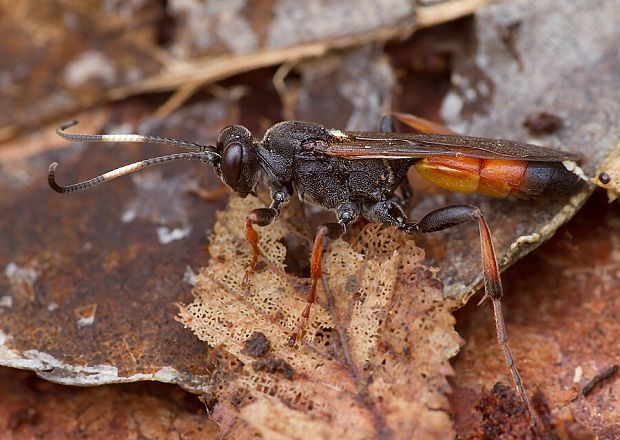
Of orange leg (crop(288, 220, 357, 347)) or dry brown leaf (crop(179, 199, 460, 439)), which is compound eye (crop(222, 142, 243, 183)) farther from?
orange leg (crop(288, 220, 357, 347))

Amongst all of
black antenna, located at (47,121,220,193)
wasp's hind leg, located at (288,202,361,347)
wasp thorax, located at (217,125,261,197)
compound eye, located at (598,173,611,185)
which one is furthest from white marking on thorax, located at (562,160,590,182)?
black antenna, located at (47,121,220,193)

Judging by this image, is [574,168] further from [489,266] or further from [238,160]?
[238,160]

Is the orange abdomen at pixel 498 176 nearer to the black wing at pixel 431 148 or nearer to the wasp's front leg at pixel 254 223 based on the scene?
the black wing at pixel 431 148

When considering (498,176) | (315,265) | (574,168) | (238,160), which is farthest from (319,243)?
(574,168)

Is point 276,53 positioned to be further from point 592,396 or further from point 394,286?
point 592,396

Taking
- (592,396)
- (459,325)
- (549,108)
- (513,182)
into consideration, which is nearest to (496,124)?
(549,108)

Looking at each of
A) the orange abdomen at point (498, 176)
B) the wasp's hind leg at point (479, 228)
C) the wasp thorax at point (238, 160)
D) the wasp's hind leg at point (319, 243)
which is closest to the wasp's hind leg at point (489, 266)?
the wasp's hind leg at point (479, 228)

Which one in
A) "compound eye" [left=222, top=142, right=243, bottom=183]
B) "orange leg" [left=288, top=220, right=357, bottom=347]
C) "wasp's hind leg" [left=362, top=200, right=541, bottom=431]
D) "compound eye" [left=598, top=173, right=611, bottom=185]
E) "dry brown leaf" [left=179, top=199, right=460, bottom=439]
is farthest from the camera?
"compound eye" [left=222, top=142, right=243, bottom=183]
